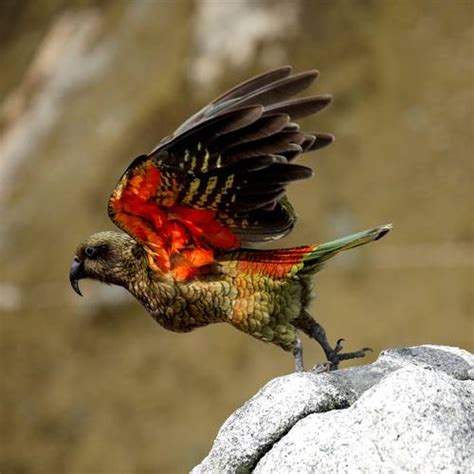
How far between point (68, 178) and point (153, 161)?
15531 millimetres

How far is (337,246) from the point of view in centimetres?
709

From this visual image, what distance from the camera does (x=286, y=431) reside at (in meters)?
6.00

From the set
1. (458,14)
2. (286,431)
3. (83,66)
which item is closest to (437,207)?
(458,14)

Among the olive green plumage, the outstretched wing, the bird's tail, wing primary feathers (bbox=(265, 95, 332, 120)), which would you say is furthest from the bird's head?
wing primary feathers (bbox=(265, 95, 332, 120))

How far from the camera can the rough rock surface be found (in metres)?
5.42

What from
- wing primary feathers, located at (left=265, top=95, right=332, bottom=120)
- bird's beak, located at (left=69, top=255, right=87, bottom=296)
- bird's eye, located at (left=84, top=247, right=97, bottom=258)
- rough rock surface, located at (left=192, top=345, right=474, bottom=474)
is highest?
wing primary feathers, located at (left=265, top=95, right=332, bottom=120)

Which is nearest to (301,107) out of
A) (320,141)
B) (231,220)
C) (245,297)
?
(320,141)

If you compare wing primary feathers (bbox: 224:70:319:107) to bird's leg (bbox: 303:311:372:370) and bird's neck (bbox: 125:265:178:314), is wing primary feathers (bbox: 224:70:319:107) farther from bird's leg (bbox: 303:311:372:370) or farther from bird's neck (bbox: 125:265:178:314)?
bird's leg (bbox: 303:311:372:370)

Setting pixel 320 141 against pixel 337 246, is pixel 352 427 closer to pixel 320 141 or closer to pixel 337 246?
pixel 337 246

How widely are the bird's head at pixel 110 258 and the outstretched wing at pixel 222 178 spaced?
29cm

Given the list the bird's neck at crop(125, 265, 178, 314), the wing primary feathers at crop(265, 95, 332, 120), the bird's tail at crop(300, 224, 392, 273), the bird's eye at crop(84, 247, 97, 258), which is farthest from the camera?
the bird's eye at crop(84, 247, 97, 258)

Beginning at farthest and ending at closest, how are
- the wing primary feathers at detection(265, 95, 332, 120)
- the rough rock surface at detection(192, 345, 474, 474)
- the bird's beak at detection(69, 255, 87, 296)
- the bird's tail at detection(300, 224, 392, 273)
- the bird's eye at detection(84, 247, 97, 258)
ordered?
the bird's beak at detection(69, 255, 87, 296)
the bird's eye at detection(84, 247, 97, 258)
the wing primary feathers at detection(265, 95, 332, 120)
the bird's tail at detection(300, 224, 392, 273)
the rough rock surface at detection(192, 345, 474, 474)

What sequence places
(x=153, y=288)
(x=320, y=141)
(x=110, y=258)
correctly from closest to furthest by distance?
(x=320, y=141)
(x=153, y=288)
(x=110, y=258)

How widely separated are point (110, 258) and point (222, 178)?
1209mm
